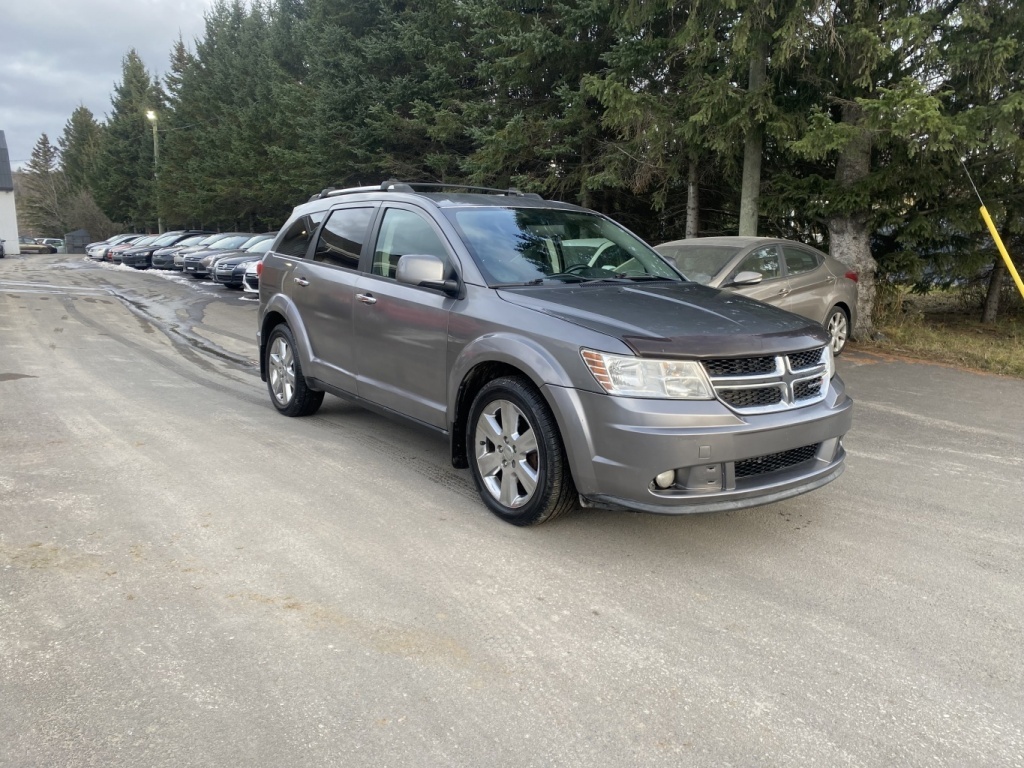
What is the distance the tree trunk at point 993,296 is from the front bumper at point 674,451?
11.2 m

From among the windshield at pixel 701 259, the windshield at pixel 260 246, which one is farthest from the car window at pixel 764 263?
the windshield at pixel 260 246

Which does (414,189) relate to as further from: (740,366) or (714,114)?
(714,114)

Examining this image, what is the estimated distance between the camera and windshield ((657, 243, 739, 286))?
344 inches

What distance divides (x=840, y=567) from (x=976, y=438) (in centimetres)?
335

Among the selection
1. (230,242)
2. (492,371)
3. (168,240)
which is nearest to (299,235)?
(492,371)

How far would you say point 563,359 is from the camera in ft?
12.5

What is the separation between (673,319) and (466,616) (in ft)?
5.86

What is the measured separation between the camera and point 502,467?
4227mm

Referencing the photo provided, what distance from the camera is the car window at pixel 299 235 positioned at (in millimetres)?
6328

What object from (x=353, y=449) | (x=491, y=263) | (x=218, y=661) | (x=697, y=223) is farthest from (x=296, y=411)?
(x=697, y=223)

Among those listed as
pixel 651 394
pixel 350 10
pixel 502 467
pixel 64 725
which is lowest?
pixel 64 725

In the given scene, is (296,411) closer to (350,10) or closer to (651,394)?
(651,394)

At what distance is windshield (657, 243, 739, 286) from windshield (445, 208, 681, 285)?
3.39 meters

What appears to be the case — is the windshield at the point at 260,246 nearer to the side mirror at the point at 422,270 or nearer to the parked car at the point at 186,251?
the parked car at the point at 186,251
